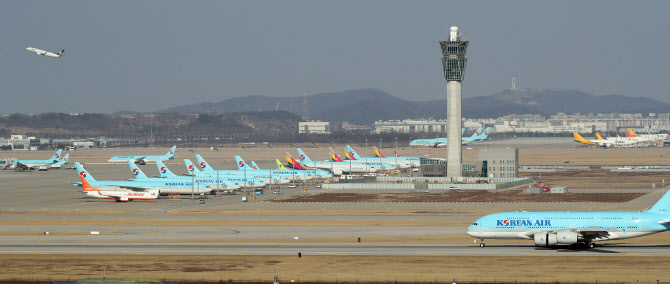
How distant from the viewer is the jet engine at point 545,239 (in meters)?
70.4

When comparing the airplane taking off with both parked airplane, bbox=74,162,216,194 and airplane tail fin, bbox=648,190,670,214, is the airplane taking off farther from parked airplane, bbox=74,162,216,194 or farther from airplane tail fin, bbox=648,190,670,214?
airplane tail fin, bbox=648,190,670,214

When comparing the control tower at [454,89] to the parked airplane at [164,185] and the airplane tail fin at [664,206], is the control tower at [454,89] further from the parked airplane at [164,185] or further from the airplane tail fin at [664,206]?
the airplane tail fin at [664,206]

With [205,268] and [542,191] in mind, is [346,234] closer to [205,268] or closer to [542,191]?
[205,268]

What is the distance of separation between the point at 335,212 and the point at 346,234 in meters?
25.0

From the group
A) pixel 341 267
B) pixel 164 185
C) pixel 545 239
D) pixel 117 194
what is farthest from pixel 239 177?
pixel 341 267

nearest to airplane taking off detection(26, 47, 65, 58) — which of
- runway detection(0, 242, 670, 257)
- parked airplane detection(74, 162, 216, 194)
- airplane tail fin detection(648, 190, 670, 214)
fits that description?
parked airplane detection(74, 162, 216, 194)

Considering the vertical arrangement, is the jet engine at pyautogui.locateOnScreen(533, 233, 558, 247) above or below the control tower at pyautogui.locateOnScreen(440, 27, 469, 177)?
below

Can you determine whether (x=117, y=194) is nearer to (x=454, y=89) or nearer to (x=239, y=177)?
(x=239, y=177)

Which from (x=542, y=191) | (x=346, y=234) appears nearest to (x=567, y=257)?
(x=346, y=234)

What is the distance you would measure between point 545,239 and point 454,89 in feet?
326

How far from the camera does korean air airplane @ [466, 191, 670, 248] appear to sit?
229ft

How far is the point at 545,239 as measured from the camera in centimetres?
7075

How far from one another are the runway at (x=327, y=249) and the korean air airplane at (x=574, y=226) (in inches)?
45.3

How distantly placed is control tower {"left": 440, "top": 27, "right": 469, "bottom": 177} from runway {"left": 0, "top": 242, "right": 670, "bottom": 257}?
95.0 meters
